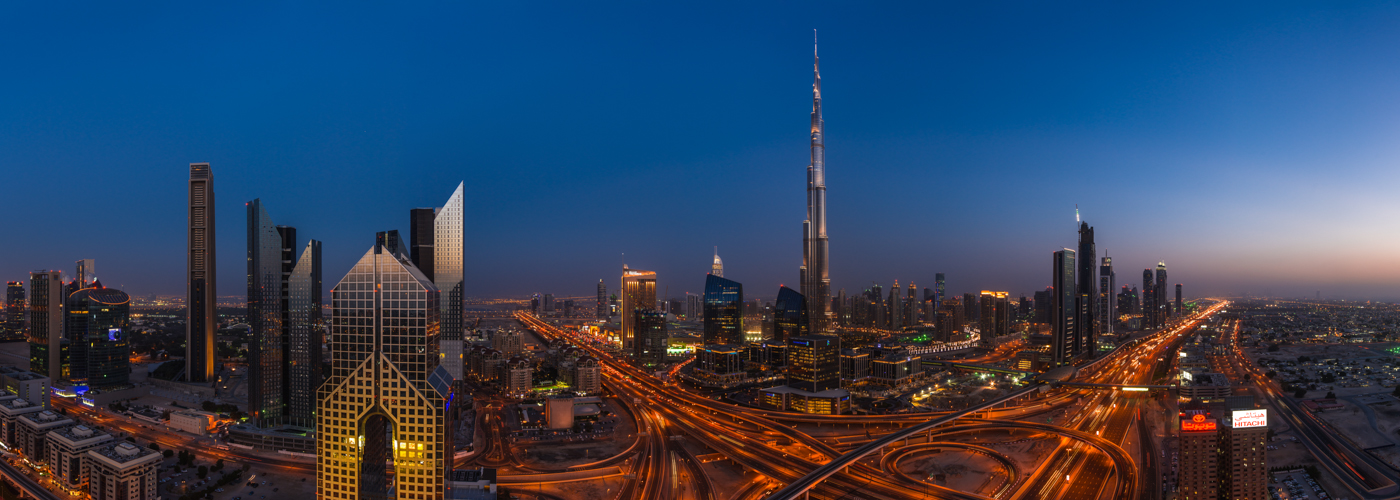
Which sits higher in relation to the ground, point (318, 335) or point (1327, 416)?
point (318, 335)

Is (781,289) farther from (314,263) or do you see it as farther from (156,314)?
(156,314)

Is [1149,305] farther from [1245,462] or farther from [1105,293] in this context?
[1245,462]

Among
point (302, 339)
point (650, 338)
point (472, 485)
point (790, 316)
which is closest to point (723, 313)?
point (790, 316)

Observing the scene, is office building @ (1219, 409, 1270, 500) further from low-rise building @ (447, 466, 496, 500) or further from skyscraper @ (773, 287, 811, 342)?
skyscraper @ (773, 287, 811, 342)

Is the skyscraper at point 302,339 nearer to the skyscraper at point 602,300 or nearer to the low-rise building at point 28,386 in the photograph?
the low-rise building at point 28,386

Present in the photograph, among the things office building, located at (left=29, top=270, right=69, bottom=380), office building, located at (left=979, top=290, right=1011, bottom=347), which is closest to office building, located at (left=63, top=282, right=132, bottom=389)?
office building, located at (left=29, top=270, right=69, bottom=380)

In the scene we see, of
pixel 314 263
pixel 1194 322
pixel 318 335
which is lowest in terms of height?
pixel 1194 322

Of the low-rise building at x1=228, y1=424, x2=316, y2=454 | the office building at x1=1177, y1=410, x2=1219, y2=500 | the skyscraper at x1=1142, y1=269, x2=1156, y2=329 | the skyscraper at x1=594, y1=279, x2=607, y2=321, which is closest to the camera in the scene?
the office building at x1=1177, y1=410, x2=1219, y2=500

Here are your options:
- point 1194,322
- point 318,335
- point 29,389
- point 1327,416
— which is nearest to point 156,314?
point 29,389
